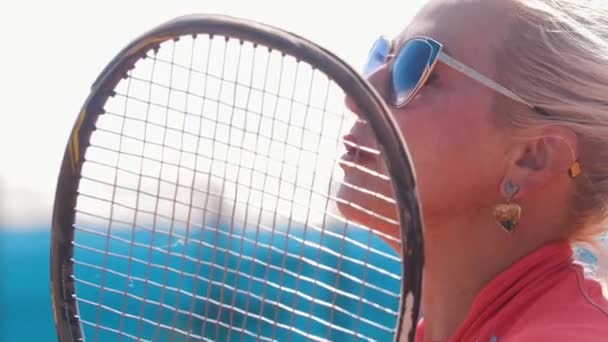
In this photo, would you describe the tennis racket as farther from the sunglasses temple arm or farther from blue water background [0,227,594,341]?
blue water background [0,227,594,341]

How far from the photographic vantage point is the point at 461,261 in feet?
7.06

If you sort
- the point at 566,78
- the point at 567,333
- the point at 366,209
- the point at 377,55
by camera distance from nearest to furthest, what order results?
the point at 567,333 → the point at 366,209 → the point at 566,78 → the point at 377,55

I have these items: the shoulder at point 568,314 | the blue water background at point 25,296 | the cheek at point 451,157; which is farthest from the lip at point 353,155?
the blue water background at point 25,296

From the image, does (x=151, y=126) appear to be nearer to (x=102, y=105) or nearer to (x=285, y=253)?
(x=102, y=105)

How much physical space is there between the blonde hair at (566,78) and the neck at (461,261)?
0.14 metres

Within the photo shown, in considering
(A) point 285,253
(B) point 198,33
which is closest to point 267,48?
(B) point 198,33

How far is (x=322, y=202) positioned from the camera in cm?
202

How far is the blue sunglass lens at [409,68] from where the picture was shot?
211 centimetres

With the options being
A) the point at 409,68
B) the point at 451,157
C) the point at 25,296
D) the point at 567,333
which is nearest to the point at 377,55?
the point at 409,68

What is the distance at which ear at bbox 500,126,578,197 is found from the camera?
2088 millimetres

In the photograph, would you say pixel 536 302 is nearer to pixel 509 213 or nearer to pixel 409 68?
pixel 509 213

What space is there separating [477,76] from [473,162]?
15 centimetres

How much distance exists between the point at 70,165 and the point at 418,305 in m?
0.74

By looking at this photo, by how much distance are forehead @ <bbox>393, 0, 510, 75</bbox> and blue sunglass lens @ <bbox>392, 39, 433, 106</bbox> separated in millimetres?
31
